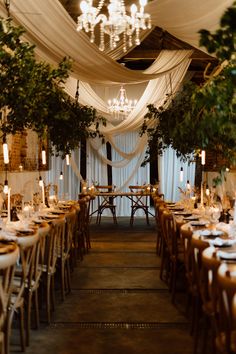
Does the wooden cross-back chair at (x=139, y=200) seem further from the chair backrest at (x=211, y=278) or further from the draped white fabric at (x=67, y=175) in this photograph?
the chair backrest at (x=211, y=278)

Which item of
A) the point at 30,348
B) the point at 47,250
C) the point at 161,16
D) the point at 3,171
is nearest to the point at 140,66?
the point at 3,171

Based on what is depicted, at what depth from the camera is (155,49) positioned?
1040 cm

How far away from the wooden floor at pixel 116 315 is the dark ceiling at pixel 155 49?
377 centimetres

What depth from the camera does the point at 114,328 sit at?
4.44m

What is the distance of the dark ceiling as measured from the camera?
7.79 metres

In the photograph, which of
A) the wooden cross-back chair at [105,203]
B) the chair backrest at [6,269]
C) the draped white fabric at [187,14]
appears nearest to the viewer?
the chair backrest at [6,269]

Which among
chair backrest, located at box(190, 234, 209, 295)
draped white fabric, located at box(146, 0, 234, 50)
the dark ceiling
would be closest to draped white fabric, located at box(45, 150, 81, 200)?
the dark ceiling

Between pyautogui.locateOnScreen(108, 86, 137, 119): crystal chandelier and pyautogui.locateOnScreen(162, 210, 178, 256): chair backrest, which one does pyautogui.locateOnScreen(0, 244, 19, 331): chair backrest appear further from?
pyautogui.locateOnScreen(108, 86, 137, 119): crystal chandelier

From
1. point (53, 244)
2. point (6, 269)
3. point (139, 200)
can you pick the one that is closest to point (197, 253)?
point (6, 269)

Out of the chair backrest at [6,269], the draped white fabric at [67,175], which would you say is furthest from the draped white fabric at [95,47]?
the draped white fabric at [67,175]

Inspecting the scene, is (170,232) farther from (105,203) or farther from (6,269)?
(105,203)

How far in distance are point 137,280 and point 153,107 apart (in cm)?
398

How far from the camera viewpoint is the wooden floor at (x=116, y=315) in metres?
4.02

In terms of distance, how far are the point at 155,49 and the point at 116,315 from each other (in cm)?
691
